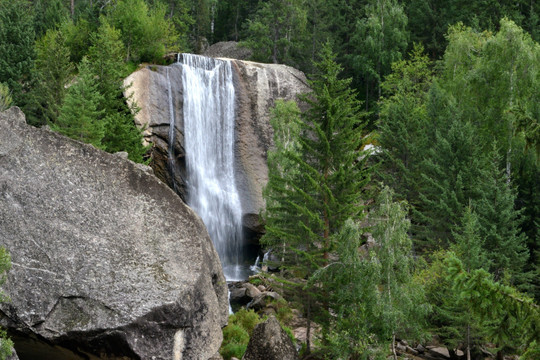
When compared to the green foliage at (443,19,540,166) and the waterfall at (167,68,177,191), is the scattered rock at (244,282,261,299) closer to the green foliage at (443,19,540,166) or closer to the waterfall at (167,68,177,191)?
the waterfall at (167,68,177,191)

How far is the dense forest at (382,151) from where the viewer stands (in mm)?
16906

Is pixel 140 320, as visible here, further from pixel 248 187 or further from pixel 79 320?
pixel 248 187

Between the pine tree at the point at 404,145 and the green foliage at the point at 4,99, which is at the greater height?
the green foliage at the point at 4,99

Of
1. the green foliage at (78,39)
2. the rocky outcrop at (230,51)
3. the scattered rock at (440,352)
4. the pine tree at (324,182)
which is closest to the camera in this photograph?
the pine tree at (324,182)

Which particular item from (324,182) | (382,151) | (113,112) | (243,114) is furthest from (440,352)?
(243,114)

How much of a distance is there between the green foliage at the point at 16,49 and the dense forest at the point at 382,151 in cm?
10

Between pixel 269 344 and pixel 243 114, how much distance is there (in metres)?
22.0

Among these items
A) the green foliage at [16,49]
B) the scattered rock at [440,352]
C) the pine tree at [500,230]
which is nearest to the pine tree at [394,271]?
the scattered rock at [440,352]

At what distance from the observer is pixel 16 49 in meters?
32.5

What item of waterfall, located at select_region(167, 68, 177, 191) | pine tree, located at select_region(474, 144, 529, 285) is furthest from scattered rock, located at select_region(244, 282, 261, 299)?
pine tree, located at select_region(474, 144, 529, 285)

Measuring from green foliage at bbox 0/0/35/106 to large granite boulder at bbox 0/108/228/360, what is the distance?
1879 cm

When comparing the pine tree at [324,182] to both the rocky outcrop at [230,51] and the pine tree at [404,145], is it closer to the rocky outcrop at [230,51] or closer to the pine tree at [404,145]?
the pine tree at [404,145]

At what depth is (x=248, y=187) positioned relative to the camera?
112ft

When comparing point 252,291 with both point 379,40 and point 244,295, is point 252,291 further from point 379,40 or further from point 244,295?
point 379,40
